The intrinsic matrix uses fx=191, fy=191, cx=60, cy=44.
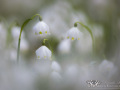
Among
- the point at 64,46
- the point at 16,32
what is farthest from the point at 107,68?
the point at 16,32

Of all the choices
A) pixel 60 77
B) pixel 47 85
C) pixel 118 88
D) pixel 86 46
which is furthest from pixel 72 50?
pixel 118 88

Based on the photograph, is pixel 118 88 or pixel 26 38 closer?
pixel 26 38

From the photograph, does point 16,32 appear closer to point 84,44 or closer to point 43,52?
point 43,52

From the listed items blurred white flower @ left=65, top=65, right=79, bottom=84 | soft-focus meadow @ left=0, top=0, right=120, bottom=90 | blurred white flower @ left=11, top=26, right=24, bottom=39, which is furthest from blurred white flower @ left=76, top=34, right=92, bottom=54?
blurred white flower @ left=11, top=26, right=24, bottom=39

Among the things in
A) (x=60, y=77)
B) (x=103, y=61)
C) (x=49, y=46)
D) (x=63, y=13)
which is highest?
(x=63, y=13)

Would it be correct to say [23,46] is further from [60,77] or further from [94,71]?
[94,71]
